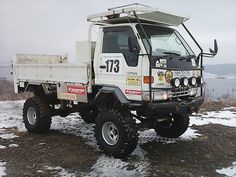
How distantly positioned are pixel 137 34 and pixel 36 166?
120 inches

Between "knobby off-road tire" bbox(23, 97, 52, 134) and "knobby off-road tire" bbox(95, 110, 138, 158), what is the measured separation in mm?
2182

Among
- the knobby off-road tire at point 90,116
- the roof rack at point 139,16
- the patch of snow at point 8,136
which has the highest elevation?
the roof rack at point 139,16

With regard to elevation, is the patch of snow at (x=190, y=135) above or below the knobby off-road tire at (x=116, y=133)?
below

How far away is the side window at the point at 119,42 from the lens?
22.8 ft

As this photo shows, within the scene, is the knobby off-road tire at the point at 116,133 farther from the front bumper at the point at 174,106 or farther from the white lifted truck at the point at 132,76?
the front bumper at the point at 174,106

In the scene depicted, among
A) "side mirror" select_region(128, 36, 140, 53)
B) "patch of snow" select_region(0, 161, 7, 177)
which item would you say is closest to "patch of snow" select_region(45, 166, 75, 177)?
"patch of snow" select_region(0, 161, 7, 177)

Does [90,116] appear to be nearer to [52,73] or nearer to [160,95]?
[52,73]

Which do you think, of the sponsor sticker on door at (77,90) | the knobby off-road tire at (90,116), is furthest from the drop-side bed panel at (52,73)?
the knobby off-road tire at (90,116)

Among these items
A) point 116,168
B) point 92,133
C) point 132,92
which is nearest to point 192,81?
point 132,92

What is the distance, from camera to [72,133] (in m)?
9.23

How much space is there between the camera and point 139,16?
721 centimetres

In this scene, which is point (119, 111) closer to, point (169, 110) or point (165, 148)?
point (169, 110)

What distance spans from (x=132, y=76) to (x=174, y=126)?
218 cm

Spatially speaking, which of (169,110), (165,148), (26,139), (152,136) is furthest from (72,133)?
(169,110)
